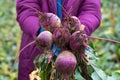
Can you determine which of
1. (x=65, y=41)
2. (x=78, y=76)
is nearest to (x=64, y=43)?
(x=65, y=41)

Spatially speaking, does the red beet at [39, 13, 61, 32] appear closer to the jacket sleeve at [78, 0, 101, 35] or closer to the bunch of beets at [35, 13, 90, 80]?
the bunch of beets at [35, 13, 90, 80]

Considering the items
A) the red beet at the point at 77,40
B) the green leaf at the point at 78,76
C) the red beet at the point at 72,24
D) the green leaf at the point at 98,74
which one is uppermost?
the red beet at the point at 72,24

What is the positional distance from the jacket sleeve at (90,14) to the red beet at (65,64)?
438 millimetres

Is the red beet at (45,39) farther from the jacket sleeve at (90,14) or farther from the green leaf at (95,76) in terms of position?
the jacket sleeve at (90,14)

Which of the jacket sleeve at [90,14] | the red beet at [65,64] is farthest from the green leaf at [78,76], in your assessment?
the jacket sleeve at [90,14]

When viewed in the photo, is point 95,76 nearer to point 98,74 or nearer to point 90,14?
point 98,74

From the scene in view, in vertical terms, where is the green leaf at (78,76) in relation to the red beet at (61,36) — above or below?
below

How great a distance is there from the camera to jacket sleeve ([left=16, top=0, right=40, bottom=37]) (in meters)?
1.84

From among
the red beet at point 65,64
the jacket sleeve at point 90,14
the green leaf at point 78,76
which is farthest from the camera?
the jacket sleeve at point 90,14

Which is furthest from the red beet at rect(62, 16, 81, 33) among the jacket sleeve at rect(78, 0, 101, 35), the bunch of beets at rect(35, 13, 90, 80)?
the jacket sleeve at rect(78, 0, 101, 35)

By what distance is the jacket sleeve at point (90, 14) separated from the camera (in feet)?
6.00

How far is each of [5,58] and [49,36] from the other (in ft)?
8.70

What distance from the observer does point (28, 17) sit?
1900mm

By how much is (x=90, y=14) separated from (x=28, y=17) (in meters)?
0.28
